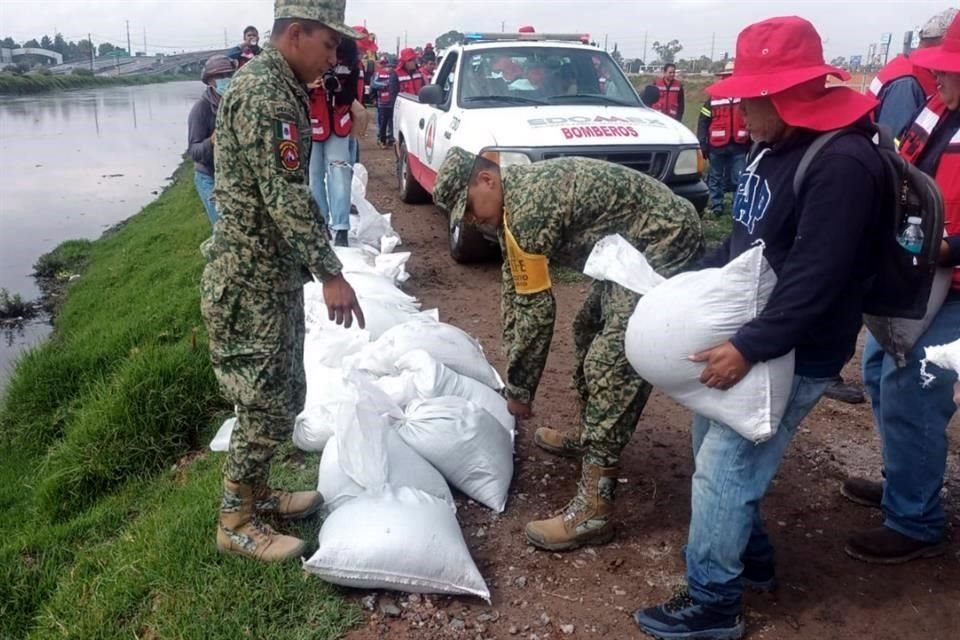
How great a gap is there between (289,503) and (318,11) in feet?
5.48

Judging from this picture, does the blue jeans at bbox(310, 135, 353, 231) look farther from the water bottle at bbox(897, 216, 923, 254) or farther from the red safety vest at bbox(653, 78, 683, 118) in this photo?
the red safety vest at bbox(653, 78, 683, 118)

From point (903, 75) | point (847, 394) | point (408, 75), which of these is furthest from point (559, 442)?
point (408, 75)

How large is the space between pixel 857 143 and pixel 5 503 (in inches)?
186

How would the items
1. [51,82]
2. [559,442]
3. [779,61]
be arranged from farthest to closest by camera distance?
1. [51,82]
2. [559,442]
3. [779,61]

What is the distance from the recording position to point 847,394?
4258mm

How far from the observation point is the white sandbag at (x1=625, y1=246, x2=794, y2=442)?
6.90 ft

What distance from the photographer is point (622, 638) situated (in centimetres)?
246

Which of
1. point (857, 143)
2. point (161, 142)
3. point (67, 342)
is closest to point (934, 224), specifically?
point (857, 143)

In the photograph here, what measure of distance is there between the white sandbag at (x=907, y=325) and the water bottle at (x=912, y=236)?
46cm

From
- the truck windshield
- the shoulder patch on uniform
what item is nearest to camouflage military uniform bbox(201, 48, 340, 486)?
the shoulder patch on uniform

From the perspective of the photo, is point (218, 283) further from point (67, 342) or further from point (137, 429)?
point (67, 342)

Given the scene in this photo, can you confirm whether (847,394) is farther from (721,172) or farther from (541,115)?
(721,172)

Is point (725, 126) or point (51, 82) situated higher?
point (51, 82)

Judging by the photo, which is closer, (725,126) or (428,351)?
(428,351)
